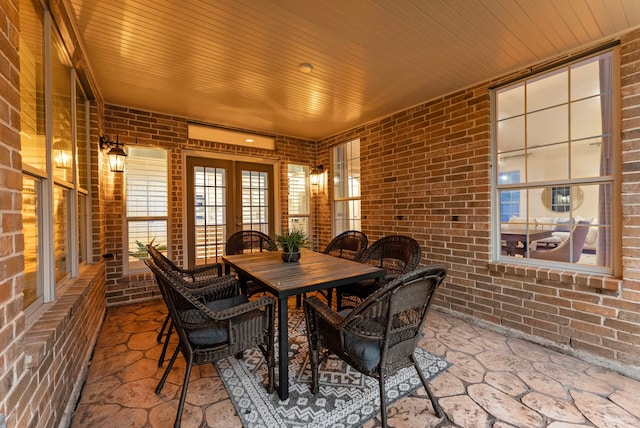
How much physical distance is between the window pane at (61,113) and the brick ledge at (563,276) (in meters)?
3.83

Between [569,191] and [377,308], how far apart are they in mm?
2346

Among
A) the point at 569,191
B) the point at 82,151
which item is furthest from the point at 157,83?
the point at 569,191

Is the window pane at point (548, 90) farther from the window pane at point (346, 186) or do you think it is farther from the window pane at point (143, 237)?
the window pane at point (143, 237)

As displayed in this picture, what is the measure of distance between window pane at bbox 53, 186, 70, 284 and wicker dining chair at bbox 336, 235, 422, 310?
2210mm

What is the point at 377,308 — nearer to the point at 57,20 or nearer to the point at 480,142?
the point at 480,142

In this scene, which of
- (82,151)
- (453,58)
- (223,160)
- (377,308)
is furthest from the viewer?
(223,160)

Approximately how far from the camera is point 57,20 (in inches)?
70.5

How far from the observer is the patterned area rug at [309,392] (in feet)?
5.40

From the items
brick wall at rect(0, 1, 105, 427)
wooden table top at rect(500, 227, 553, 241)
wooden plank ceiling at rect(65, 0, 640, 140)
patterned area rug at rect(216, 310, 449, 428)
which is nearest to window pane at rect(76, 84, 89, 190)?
wooden plank ceiling at rect(65, 0, 640, 140)

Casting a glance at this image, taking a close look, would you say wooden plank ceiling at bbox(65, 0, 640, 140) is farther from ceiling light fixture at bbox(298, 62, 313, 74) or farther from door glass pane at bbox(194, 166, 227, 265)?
door glass pane at bbox(194, 166, 227, 265)

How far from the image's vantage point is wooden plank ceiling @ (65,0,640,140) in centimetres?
188

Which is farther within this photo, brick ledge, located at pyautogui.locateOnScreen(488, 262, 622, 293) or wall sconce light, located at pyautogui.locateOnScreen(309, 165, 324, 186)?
wall sconce light, located at pyautogui.locateOnScreen(309, 165, 324, 186)

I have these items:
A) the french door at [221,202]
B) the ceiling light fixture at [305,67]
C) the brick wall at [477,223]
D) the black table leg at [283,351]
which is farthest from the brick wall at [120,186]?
the black table leg at [283,351]

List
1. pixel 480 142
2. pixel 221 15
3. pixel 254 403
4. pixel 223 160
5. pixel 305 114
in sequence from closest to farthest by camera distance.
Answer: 1. pixel 254 403
2. pixel 221 15
3. pixel 480 142
4. pixel 305 114
5. pixel 223 160
